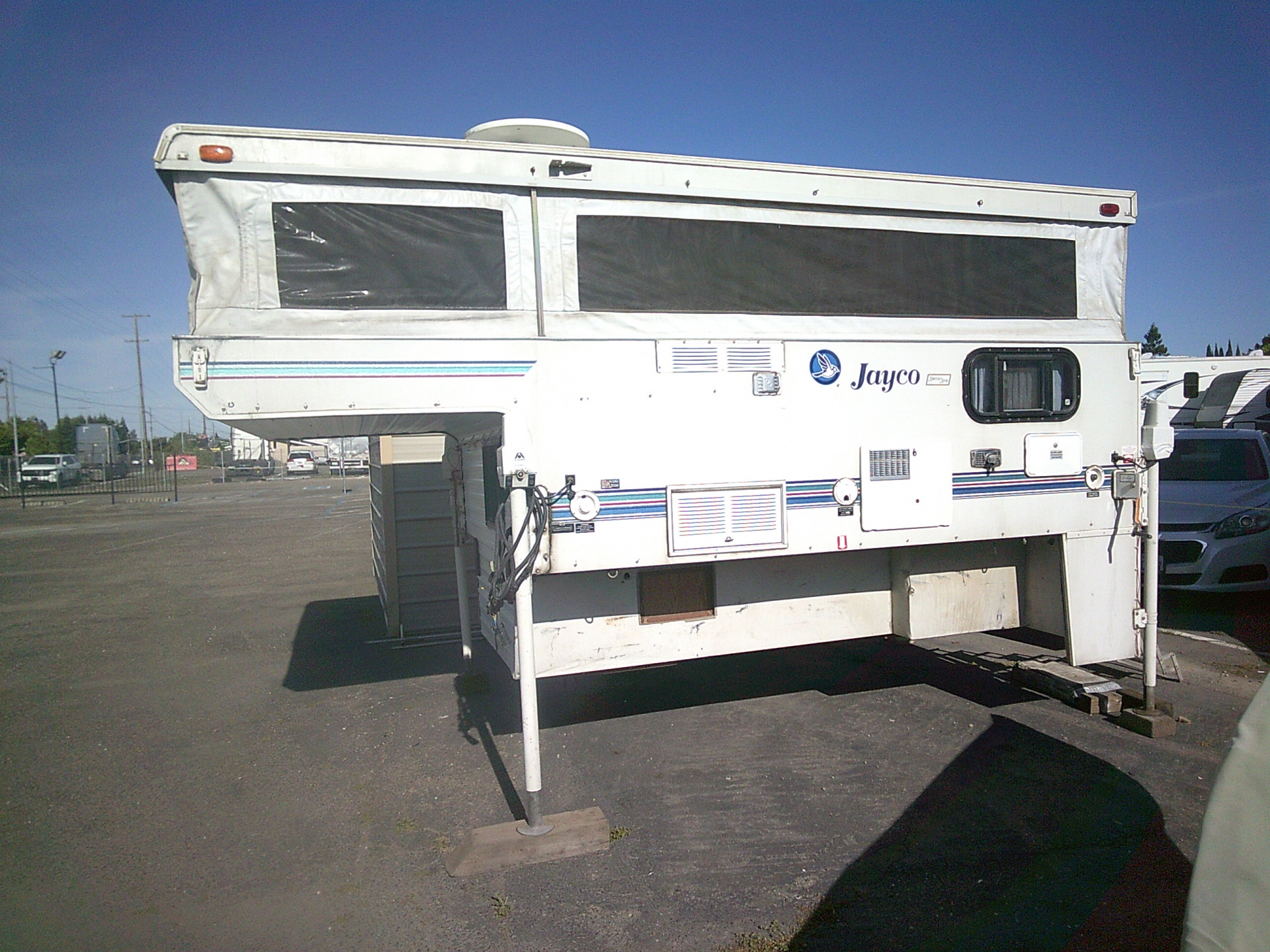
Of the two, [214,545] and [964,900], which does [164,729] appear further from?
[214,545]

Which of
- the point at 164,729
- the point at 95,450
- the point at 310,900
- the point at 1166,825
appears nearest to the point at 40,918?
the point at 310,900

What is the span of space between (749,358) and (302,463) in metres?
60.4

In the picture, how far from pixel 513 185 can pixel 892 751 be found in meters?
4.13

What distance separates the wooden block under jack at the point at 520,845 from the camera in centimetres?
408

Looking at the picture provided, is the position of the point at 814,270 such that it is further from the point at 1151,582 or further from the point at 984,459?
the point at 1151,582

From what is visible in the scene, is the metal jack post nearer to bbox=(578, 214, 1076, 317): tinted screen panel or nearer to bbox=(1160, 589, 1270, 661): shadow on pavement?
bbox=(578, 214, 1076, 317): tinted screen panel

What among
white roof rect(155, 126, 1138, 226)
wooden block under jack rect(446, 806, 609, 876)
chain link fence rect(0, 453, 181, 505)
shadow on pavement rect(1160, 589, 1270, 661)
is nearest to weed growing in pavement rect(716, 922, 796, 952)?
wooden block under jack rect(446, 806, 609, 876)

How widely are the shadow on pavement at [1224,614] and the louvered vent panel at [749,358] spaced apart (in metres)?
5.62

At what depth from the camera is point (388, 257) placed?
4289 millimetres

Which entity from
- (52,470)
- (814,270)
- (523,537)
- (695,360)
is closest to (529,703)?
(523,537)

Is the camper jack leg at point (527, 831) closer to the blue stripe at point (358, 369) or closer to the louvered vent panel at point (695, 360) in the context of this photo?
the blue stripe at point (358, 369)

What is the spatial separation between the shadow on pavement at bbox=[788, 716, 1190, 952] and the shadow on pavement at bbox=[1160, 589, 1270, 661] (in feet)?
12.9

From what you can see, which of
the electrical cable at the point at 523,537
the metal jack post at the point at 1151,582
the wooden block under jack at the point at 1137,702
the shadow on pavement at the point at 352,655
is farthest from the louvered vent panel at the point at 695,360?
the shadow on pavement at the point at 352,655

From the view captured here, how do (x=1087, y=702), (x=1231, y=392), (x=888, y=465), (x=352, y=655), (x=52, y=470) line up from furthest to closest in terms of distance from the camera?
(x=52, y=470) → (x=1231, y=392) → (x=352, y=655) → (x=1087, y=702) → (x=888, y=465)
